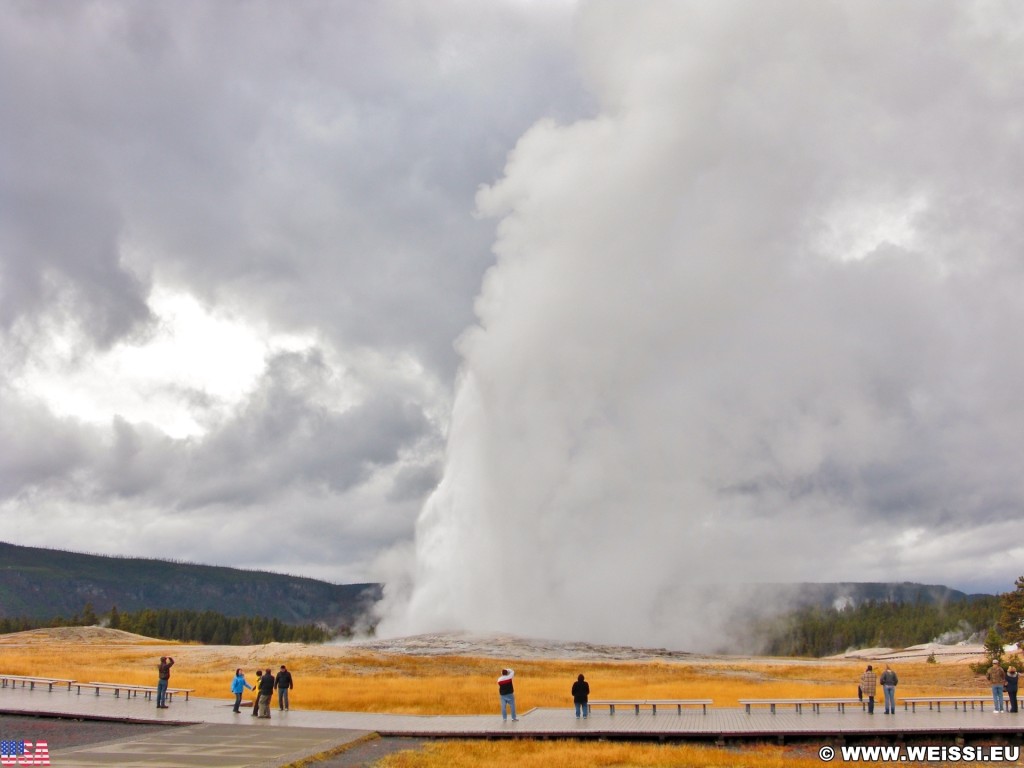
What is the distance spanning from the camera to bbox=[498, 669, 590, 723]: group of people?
96.8 ft

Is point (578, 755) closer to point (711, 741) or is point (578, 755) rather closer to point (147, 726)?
A: point (711, 741)

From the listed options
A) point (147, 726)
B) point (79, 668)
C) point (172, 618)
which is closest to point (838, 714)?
point (147, 726)

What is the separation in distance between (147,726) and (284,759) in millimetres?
10075

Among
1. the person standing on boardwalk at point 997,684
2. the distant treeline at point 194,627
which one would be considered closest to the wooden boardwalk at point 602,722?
the person standing on boardwalk at point 997,684

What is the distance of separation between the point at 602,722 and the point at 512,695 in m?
3.06

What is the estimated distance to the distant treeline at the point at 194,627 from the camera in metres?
160

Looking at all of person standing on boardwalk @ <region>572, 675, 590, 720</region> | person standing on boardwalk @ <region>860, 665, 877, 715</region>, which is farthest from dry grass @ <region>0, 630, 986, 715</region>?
person standing on boardwalk @ <region>860, 665, 877, 715</region>

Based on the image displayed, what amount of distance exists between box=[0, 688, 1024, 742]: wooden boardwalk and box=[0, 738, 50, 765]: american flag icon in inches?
232

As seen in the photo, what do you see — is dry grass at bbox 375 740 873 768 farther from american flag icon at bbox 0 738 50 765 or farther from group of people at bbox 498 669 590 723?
american flag icon at bbox 0 738 50 765

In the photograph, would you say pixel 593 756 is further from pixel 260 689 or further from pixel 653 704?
pixel 260 689

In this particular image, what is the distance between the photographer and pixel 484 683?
46.9 metres

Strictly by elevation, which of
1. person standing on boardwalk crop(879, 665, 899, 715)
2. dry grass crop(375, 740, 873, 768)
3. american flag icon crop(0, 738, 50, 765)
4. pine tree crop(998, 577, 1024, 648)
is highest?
pine tree crop(998, 577, 1024, 648)

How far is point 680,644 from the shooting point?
457ft

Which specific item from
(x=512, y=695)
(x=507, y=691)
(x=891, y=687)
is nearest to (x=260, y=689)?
(x=507, y=691)
